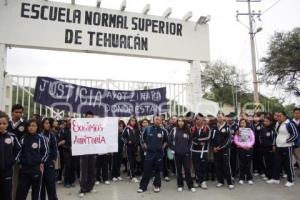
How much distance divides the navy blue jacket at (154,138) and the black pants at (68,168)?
1985 mm

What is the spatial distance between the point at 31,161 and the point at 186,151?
3670mm

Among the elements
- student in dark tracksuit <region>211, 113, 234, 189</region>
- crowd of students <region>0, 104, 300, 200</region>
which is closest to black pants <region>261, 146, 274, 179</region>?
crowd of students <region>0, 104, 300, 200</region>

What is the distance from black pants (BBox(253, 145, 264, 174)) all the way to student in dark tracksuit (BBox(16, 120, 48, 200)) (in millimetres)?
6127

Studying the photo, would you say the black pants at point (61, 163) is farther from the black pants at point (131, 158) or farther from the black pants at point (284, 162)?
the black pants at point (284, 162)

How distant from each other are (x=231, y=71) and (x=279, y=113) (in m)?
34.4

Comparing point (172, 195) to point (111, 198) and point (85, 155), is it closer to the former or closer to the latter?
point (111, 198)

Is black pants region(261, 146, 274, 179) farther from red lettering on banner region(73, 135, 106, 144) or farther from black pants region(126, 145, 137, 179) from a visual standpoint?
red lettering on banner region(73, 135, 106, 144)

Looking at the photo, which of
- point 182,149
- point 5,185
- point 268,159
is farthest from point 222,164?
point 5,185

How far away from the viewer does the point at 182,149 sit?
738cm

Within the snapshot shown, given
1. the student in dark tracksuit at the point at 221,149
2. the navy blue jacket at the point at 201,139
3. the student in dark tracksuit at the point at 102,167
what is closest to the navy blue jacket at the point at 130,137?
the student in dark tracksuit at the point at 102,167

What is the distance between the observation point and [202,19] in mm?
11211

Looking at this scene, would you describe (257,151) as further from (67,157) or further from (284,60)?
(284,60)

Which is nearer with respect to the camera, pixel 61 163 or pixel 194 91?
pixel 61 163

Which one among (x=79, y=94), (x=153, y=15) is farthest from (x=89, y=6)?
(x=79, y=94)
